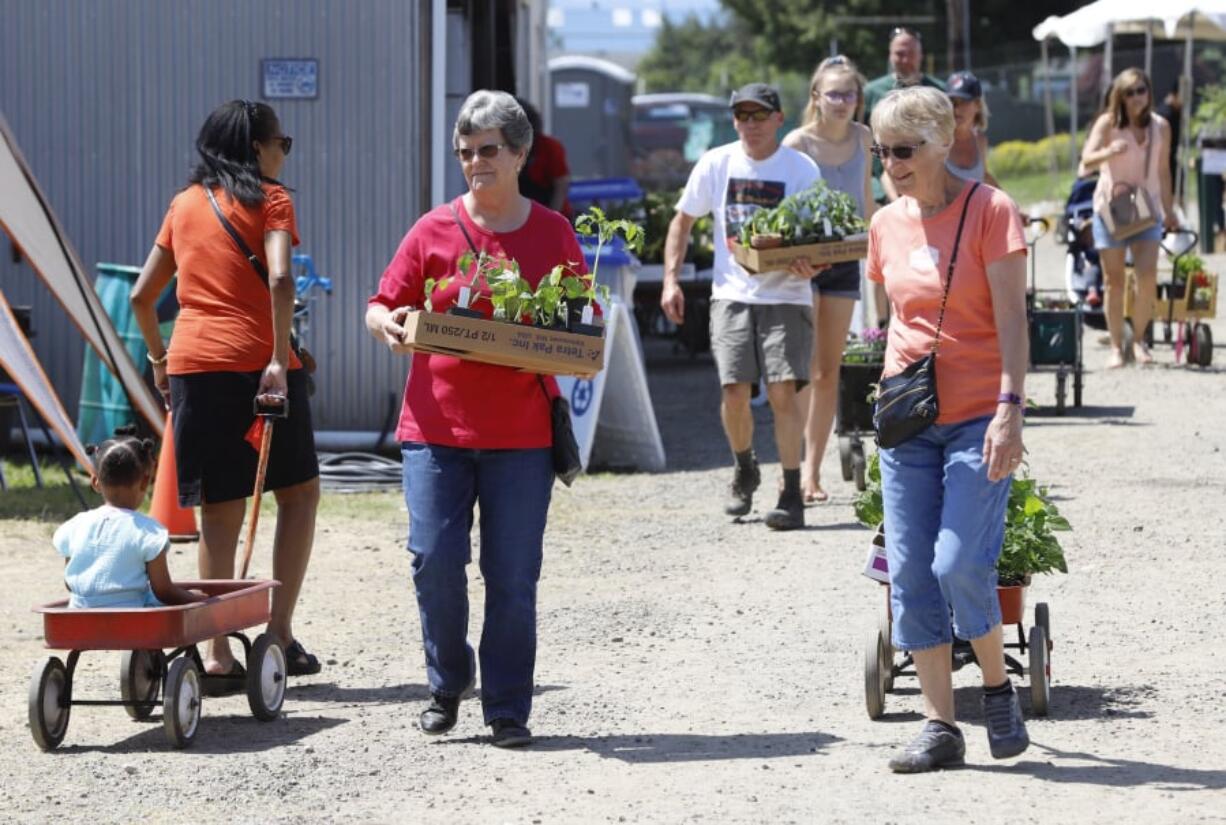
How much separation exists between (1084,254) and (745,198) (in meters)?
7.87

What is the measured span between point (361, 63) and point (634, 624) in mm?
5238

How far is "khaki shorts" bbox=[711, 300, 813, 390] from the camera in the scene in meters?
9.96

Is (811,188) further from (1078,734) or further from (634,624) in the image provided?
(1078,734)

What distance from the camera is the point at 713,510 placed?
11141 mm

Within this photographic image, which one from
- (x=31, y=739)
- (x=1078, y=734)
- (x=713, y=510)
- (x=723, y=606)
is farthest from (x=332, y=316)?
(x=1078, y=734)

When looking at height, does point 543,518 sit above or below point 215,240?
below

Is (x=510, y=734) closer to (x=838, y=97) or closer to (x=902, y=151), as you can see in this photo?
(x=902, y=151)

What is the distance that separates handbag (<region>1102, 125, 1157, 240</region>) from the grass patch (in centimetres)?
748

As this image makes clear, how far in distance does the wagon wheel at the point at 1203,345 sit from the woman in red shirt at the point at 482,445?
10730 mm

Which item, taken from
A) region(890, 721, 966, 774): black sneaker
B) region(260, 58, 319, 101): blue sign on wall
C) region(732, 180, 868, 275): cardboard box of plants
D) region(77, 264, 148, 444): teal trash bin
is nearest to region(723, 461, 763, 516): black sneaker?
region(732, 180, 868, 275): cardboard box of plants

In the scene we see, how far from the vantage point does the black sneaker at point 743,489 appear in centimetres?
1046

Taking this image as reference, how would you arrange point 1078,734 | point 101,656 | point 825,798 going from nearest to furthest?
1. point 825,798
2. point 1078,734
3. point 101,656

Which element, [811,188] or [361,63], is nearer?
[811,188]

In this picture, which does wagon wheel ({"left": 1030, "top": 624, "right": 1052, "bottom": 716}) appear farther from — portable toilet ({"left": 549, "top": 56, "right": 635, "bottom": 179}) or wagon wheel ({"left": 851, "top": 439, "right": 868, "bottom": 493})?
portable toilet ({"left": 549, "top": 56, "right": 635, "bottom": 179})
